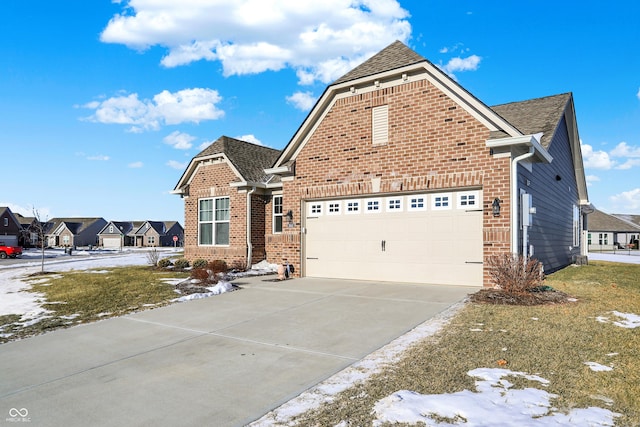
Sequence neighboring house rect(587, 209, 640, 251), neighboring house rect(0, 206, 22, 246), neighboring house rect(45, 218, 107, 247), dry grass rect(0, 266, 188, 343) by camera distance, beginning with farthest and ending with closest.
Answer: neighboring house rect(45, 218, 107, 247) → neighboring house rect(0, 206, 22, 246) → neighboring house rect(587, 209, 640, 251) → dry grass rect(0, 266, 188, 343)

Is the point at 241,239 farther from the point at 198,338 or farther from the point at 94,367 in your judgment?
the point at 94,367

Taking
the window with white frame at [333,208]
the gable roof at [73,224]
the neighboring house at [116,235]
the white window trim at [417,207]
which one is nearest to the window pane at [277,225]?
the window with white frame at [333,208]

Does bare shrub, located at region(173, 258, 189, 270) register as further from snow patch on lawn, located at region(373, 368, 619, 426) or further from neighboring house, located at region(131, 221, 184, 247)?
neighboring house, located at region(131, 221, 184, 247)

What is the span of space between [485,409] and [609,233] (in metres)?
66.0

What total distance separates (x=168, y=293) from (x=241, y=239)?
6822 mm

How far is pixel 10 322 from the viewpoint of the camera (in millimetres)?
8438

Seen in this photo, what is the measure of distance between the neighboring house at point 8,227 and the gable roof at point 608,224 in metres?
83.0

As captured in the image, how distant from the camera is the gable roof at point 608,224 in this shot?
187 feet

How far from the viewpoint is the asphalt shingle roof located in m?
18.5

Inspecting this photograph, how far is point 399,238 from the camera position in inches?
486

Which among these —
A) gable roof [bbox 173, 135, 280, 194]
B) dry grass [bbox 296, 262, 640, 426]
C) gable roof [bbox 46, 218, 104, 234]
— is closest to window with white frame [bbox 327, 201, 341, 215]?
gable roof [bbox 173, 135, 280, 194]

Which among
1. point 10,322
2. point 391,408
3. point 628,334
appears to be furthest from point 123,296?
point 628,334

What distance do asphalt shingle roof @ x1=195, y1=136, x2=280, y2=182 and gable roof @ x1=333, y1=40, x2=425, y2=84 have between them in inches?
266

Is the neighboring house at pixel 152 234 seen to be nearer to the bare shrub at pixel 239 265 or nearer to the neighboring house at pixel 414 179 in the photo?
the bare shrub at pixel 239 265
